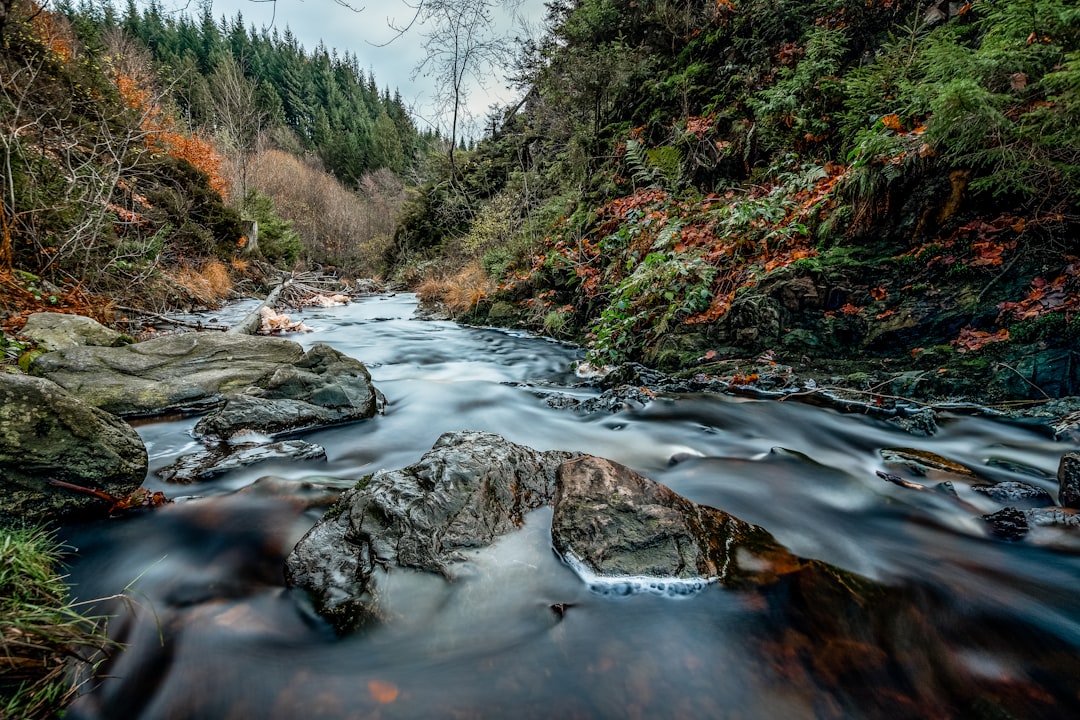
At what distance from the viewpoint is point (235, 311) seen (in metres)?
10.3

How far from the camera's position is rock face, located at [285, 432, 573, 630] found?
5.82 ft

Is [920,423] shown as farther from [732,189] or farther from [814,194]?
[732,189]

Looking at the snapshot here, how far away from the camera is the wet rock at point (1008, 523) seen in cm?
219

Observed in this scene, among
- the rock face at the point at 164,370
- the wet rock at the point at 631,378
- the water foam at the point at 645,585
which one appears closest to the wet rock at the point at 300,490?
the water foam at the point at 645,585

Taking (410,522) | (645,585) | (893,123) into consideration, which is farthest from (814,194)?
(410,522)

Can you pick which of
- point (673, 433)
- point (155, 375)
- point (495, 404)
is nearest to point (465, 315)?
point (495, 404)

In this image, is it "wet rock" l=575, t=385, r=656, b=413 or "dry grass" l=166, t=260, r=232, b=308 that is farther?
"dry grass" l=166, t=260, r=232, b=308

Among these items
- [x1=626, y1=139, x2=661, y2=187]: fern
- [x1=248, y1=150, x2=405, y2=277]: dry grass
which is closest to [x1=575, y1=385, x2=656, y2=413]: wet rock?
[x1=626, y1=139, x2=661, y2=187]: fern

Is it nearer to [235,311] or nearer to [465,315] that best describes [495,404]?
[465,315]

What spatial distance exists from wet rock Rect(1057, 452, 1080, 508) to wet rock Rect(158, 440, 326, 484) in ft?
14.7

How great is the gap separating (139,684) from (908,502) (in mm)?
3702

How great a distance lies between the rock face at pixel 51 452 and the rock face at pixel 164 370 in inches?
65.0

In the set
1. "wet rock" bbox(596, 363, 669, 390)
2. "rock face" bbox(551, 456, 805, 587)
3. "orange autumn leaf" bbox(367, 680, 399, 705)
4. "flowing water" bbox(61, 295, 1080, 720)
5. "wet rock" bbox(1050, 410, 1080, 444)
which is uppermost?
"wet rock" bbox(1050, 410, 1080, 444)

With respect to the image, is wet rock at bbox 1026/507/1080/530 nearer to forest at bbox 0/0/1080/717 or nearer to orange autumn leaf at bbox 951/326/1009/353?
forest at bbox 0/0/1080/717
